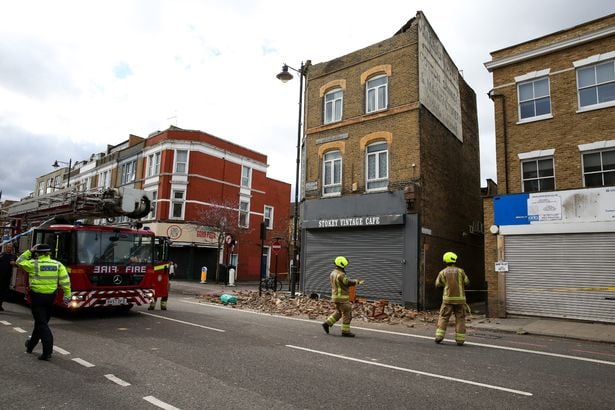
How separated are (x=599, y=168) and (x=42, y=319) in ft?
48.2

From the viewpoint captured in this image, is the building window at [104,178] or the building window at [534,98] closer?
the building window at [534,98]

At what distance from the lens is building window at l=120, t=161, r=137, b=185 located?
36344mm

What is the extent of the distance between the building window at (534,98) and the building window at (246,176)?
84.5ft

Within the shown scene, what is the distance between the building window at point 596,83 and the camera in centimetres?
1300

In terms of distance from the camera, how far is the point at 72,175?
45.3 metres

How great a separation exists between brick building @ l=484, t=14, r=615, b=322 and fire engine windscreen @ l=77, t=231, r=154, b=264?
11.0m

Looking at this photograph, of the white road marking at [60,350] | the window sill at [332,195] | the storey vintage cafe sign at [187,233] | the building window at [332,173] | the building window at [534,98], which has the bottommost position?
the white road marking at [60,350]

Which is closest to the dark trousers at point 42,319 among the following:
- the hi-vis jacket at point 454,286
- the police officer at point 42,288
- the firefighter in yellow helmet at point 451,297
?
the police officer at point 42,288

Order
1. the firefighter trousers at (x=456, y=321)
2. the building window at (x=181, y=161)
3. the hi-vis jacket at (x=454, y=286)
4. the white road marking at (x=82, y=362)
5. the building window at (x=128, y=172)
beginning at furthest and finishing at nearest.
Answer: the building window at (x=128, y=172) → the building window at (x=181, y=161) → the hi-vis jacket at (x=454, y=286) → the firefighter trousers at (x=456, y=321) → the white road marking at (x=82, y=362)

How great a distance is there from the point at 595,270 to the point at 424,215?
555cm

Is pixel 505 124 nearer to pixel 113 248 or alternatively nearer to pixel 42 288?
pixel 113 248

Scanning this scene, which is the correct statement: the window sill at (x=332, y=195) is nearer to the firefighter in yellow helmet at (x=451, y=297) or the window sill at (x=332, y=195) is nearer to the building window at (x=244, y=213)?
the firefighter in yellow helmet at (x=451, y=297)

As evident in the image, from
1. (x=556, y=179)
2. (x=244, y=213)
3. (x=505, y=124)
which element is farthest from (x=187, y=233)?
(x=556, y=179)

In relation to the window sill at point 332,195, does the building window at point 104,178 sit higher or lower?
higher
